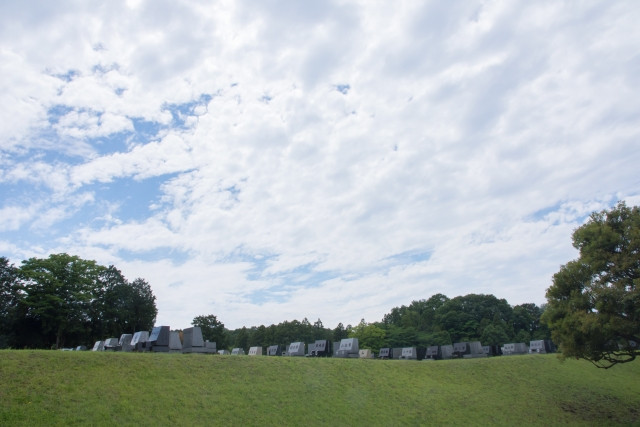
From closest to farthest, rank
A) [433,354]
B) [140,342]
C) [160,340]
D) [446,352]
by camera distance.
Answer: [160,340] → [140,342] → [433,354] → [446,352]

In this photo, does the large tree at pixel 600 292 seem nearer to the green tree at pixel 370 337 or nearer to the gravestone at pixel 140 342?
A: the gravestone at pixel 140 342

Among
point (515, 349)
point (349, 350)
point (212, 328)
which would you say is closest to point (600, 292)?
point (349, 350)

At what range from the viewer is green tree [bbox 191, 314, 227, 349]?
66562mm

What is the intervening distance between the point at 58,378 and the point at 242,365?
9554mm

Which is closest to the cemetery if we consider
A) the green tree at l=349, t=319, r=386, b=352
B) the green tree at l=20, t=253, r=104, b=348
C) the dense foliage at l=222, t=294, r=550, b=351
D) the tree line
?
the tree line

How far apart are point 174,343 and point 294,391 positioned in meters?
8.54

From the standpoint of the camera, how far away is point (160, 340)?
82.4 feet

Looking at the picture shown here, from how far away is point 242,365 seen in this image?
24.1 metres

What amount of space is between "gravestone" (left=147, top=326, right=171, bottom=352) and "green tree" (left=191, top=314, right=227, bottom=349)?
4287 cm

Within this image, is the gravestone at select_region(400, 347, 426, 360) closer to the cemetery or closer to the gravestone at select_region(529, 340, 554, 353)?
the cemetery

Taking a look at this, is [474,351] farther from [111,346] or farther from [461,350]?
[111,346]

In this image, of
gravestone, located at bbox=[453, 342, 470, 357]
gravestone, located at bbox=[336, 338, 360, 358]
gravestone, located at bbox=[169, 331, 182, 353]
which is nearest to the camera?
gravestone, located at bbox=[169, 331, 182, 353]

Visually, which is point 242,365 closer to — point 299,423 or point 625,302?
point 299,423

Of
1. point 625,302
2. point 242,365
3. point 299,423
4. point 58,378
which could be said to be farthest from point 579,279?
point 58,378
